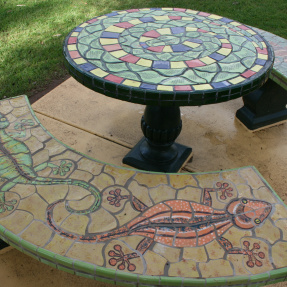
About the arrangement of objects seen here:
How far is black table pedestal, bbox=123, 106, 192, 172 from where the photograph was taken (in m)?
2.50

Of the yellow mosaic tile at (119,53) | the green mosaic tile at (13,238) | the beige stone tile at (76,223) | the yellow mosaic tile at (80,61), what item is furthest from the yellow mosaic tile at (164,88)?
the green mosaic tile at (13,238)

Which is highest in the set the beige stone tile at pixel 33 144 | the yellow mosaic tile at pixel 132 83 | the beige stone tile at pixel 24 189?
the yellow mosaic tile at pixel 132 83

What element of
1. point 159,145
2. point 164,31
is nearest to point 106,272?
point 159,145

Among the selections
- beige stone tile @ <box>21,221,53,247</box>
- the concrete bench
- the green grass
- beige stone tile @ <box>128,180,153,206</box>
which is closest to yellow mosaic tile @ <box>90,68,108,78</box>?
beige stone tile @ <box>128,180,153,206</box>

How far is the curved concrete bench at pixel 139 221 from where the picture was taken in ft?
4.83

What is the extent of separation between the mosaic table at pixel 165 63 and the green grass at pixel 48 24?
6.13ft

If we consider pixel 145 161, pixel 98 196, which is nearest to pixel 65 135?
pixel 145 161

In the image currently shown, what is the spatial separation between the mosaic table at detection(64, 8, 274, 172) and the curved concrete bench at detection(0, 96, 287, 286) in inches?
18.9

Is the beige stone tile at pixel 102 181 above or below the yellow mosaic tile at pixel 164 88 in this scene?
below

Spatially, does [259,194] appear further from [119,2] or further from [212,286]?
[119,2]

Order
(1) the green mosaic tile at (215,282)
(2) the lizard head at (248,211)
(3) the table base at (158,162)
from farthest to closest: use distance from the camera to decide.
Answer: (3) the table base at (158,162) → (2) the lizard head at (248,211) → (1) the green mosaic tile at (215,282)

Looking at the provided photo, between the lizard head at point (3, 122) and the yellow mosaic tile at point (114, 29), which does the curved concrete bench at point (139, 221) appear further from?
the yellow mosaic tile at point (114, 29)

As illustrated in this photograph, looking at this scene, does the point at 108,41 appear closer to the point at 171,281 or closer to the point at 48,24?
the point at 171,281

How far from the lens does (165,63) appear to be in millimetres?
1943
